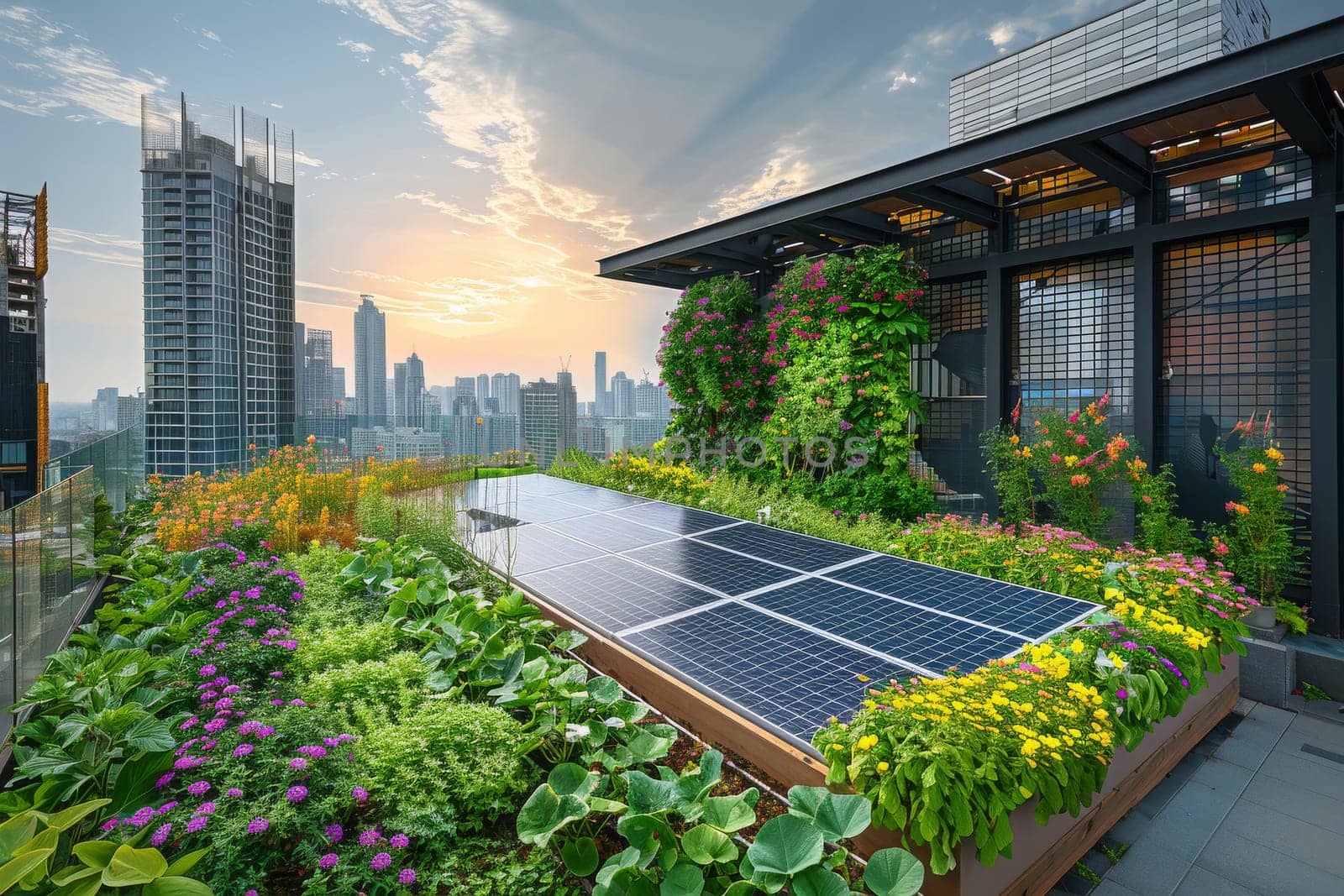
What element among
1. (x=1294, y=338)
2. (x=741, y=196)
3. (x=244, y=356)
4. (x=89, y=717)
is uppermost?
(x=741, y=196)

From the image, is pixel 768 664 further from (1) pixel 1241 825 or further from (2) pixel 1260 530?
(2) pixel 1260 530

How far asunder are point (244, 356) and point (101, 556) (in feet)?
32.4

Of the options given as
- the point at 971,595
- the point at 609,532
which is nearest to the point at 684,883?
the point at 971,595

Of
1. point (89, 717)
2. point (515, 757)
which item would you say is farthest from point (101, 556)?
point (515, 757)

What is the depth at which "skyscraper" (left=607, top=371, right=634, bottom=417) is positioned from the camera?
12520 mm

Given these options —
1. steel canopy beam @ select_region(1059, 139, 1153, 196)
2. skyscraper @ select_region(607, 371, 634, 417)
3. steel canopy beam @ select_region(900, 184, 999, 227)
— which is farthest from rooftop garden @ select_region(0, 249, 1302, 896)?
skyscraper @ select_region(607, 371, 634, 417)

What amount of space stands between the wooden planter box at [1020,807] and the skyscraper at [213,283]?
11.8 m

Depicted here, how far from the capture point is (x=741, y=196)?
949 cm

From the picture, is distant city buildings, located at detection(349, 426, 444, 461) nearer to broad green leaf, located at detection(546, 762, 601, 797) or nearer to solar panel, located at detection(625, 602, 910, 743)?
solar panel, located at detection(625, 602, 910, 743)

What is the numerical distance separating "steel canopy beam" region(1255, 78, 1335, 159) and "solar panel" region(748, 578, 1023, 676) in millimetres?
4182

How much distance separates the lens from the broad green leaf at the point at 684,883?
155cm

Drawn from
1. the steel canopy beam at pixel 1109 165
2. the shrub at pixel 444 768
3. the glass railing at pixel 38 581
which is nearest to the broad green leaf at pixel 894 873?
the shrub at pixel 444 768

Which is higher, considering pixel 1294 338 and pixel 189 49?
pixel 189 49

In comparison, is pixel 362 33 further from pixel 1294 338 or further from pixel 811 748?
pixel 1294 338
